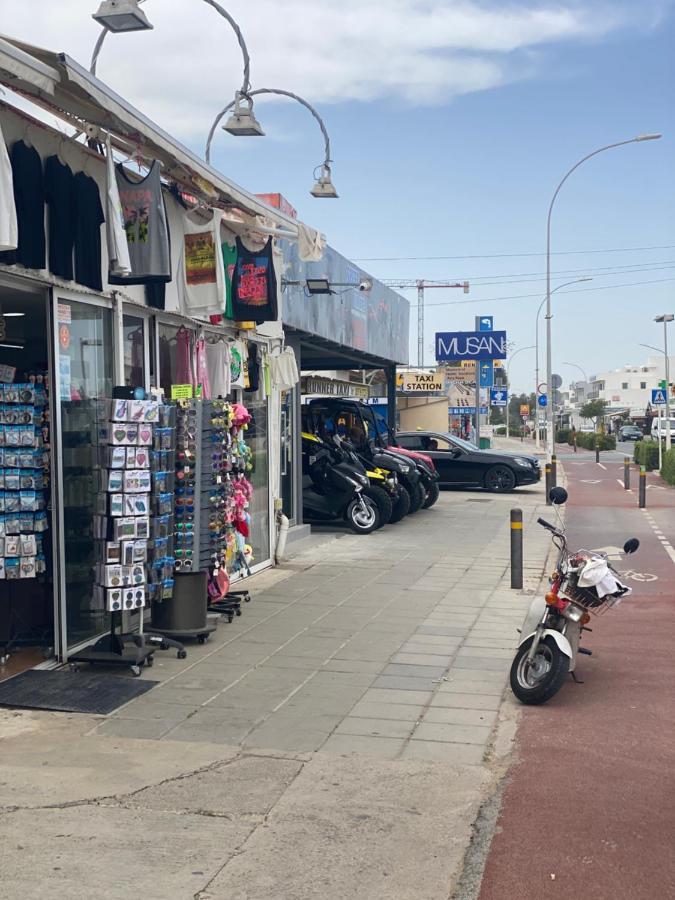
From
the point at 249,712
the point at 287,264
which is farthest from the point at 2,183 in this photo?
the point at 287,264

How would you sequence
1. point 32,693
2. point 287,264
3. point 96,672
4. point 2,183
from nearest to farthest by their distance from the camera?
point 2,183
point 32,693
point 96,672
point 287,264

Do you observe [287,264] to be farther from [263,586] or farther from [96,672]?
[96,672]

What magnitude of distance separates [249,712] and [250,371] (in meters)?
6.49

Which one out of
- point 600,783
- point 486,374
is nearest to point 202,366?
point 600,783

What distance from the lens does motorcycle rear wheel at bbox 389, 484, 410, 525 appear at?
19078 mm

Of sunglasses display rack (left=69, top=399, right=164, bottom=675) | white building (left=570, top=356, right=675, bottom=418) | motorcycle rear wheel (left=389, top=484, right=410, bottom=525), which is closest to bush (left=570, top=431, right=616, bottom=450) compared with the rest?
motorcycle rear wheel (left=389, top=484, right=410, bottom=525)

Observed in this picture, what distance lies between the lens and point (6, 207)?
6777mm

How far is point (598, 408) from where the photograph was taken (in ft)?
404

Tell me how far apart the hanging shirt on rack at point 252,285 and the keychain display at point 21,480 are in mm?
3958

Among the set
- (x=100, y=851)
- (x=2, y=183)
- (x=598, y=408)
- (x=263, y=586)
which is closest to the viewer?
(x=100, y=851)

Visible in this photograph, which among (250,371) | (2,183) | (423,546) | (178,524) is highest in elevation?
(2,183)

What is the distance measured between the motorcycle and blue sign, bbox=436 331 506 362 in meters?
32.6

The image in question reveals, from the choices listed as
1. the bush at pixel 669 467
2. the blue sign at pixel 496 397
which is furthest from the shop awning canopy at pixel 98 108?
the blue sign at pixel 496 397

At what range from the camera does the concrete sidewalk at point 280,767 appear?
15.2 feet
